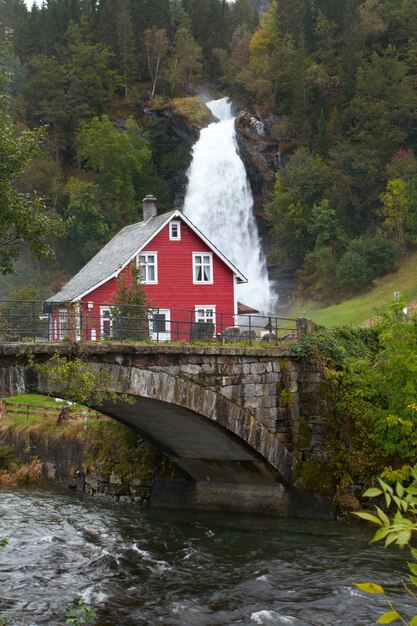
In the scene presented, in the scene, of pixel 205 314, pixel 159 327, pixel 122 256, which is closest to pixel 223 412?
pixel 159 327

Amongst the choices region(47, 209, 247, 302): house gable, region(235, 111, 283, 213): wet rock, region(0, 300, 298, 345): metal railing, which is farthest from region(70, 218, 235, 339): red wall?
region(235, 111, 283, 213): wet rock

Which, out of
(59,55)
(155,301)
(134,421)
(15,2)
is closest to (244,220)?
(155,301)

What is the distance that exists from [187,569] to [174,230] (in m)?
24.6

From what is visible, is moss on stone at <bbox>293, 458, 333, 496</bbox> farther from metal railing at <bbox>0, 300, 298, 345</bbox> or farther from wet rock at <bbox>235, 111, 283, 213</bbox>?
wet rock at <bbox>235, 111, 283, 213</bbox>

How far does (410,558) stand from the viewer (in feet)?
63.9

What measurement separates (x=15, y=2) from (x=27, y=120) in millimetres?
35089

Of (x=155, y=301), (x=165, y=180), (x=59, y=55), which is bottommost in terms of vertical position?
(x=155, y=301)

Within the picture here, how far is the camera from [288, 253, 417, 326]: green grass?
53219mm

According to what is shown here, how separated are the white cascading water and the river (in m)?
38.6

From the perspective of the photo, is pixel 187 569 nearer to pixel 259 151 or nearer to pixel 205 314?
pixel 205 314

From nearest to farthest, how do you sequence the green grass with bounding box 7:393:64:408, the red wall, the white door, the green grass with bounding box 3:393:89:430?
the white door, the green grass with bounding box 3:393:89:430, the green grass with bounding box 7:393:64:408, the red wall

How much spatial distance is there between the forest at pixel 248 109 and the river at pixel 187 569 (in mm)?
34024

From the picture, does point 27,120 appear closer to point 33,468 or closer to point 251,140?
point 251,140

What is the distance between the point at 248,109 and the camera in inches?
3076
